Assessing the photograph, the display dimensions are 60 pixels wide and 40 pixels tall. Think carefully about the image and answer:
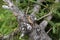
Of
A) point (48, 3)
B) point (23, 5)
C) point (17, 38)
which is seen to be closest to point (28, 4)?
point (23, 5)

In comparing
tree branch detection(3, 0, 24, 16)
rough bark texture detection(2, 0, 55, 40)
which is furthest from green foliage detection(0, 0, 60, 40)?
tree branch detection(3, 0, 24, 16)

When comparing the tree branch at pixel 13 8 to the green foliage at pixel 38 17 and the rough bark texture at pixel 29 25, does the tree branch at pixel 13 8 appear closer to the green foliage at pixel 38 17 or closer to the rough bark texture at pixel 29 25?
the rough bark texture at pixel 29 25

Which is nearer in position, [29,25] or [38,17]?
[29,25]

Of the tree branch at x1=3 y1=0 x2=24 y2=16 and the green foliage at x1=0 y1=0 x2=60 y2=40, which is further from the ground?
the tree branch at x1=3 y1=0 x2=24 y2=16

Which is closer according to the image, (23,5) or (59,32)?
(59,32)

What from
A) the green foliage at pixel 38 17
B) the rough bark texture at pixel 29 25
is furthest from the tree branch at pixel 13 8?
the green foliage at pixel 38 17

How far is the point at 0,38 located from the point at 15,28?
7.0 inches

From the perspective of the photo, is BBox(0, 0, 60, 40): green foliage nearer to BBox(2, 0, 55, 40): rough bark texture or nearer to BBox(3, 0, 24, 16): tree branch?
BBox(2, 0, 55, 40): rough bark texture

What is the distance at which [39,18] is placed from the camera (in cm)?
162

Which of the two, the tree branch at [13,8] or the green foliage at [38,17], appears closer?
the tree branch at [13,8]

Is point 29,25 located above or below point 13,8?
below

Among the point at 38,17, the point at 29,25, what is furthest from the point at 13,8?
the point at 38,17

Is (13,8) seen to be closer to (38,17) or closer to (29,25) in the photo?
(29,25)

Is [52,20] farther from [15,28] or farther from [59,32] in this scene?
[15,28]
